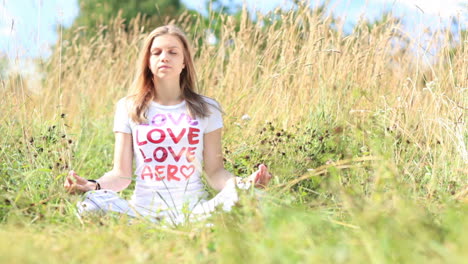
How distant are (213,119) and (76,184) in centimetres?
74

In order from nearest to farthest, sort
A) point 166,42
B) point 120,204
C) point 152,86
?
point 120,204, point 166,42, point 152,86

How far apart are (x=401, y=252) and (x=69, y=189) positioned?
145 cm

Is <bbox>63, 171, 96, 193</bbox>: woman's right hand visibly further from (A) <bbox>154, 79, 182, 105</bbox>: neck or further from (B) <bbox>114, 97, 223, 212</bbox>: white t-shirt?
(A) <bbox>154, 79, 182, 105</bbox>: neck

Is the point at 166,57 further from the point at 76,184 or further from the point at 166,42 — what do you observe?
the point at 76,184

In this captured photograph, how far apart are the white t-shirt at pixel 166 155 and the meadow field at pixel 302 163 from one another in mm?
299

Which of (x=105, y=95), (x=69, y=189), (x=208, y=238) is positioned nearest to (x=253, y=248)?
(x=208, y=238)

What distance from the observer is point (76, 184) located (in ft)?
7.80

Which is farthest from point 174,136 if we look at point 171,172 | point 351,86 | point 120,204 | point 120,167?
point 351,86

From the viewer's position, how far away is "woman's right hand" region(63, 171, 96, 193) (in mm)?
2355

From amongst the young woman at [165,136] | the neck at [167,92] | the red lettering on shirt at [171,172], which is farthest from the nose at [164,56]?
the red lettering on shirt at [171,172]

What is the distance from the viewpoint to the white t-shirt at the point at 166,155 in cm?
261

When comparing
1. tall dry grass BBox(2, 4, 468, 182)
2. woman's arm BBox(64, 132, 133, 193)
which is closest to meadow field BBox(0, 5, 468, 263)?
tall dry grass BBox(2, 4, 468, 182)

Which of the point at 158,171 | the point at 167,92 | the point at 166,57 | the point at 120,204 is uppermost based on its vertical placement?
the point at 166,57

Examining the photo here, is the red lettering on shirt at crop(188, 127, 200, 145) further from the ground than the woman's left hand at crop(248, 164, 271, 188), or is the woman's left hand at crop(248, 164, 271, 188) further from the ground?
the red lettering on shirt at crop(188, 127, 200, 145)
